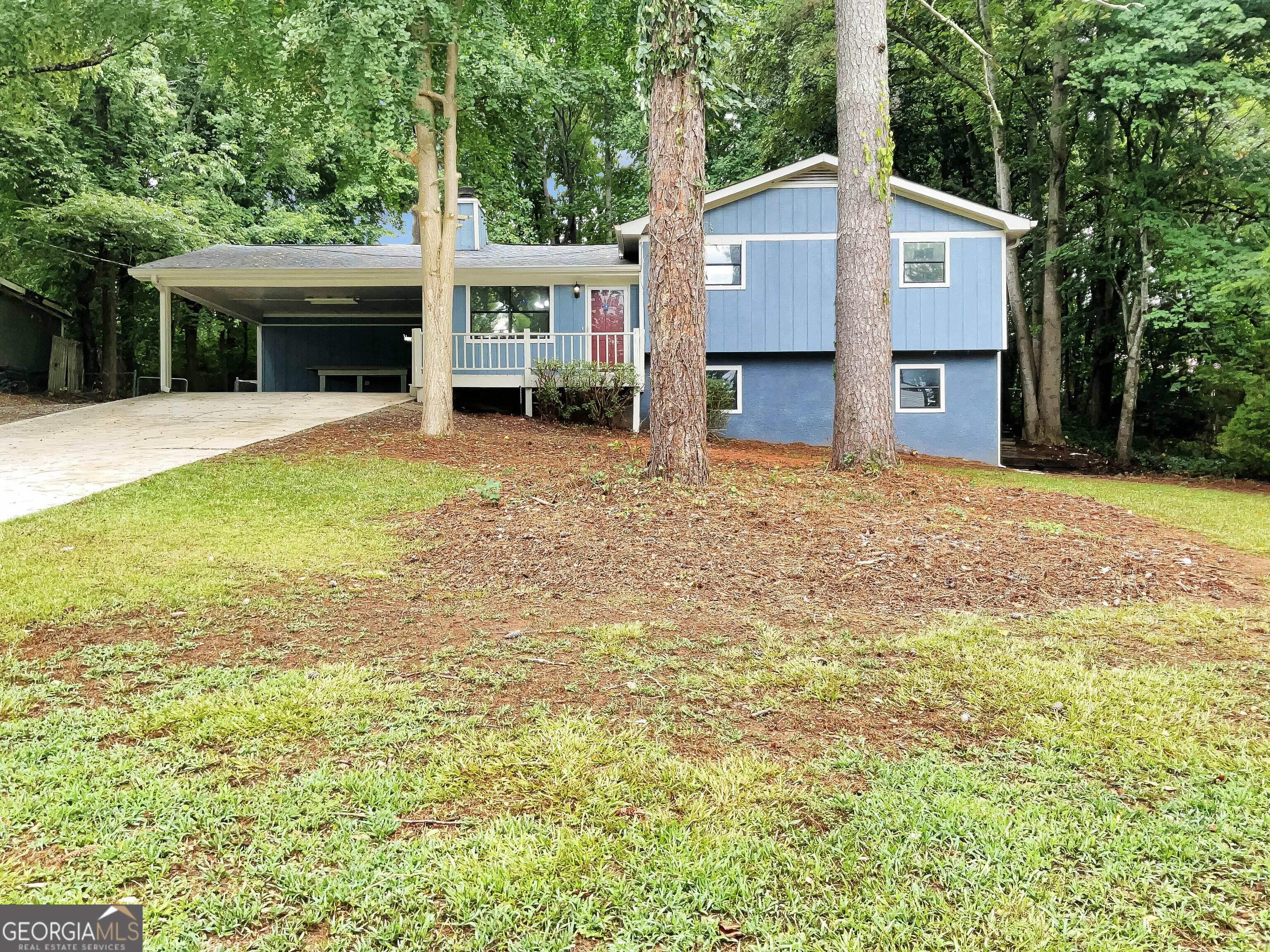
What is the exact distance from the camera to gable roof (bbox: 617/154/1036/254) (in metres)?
14.1

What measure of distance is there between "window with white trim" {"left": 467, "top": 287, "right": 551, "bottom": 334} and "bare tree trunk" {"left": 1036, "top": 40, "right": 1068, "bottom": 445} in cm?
1138

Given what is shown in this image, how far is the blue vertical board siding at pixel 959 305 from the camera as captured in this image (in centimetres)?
1439

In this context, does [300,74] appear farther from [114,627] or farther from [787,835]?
[787,835]

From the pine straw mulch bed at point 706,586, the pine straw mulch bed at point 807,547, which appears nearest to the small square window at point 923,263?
the pine straw mulch bed at point 807,547

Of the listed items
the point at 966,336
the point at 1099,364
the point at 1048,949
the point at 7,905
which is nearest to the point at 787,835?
the point at 1048,949

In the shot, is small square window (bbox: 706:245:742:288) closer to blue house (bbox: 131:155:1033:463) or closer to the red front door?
blue house (bbox: 131:155:1033:463)

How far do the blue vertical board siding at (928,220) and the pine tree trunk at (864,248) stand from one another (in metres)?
6.49

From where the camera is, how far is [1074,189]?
67.2ft

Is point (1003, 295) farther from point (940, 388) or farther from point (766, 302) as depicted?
point (766, 302)

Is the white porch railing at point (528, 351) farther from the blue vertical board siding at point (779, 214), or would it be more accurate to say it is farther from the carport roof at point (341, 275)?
the blue vertical board siding at point (779, 214)

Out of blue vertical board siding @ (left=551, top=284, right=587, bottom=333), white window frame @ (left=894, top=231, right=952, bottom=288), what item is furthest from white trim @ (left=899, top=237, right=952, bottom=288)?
blue vertical board siding @ (left=551, top=284, right=587, bottom=333)

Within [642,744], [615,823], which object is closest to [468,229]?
[642,744]

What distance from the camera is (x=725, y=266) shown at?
1494cm

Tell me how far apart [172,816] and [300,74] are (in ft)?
40.4
